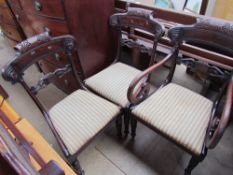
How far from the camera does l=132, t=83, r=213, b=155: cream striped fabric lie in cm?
90

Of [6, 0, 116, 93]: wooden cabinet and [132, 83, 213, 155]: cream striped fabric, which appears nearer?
[132, 83, 213, 155]: cream striped fabric

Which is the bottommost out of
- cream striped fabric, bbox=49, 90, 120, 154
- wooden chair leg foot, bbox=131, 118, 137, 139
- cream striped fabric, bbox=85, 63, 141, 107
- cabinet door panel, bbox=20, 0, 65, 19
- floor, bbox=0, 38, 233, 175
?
floor, bbox=0, 38, 233, 175

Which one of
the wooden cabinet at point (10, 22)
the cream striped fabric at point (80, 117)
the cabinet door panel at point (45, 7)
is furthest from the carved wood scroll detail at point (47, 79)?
the wooden cabinet at point (10, 22)

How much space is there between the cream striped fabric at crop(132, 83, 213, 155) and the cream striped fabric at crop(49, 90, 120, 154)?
0.67 feet

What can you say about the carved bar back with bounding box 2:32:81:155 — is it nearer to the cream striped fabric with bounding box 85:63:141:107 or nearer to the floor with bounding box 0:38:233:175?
the cream striped fabric with bounding box 85:63:141:107

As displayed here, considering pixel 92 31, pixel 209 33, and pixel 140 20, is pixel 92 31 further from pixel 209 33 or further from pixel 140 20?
pixel 209 33

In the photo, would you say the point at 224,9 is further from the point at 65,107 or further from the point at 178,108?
the point at 65,107

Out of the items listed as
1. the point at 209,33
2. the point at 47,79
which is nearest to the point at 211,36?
the point at 209,33

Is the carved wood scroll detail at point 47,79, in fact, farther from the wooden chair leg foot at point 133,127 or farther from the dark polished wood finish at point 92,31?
the wooden chair leg foot at point 133,127

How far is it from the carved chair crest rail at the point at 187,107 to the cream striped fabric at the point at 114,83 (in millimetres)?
130

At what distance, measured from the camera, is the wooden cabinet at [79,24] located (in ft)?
3.62

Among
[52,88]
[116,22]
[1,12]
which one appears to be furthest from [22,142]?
[1,12]

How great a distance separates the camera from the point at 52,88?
6.30 ft

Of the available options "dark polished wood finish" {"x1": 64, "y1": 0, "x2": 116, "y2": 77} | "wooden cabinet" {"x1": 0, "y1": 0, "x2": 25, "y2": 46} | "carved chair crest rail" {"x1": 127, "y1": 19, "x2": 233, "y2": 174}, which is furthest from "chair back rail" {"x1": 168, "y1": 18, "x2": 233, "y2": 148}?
"wooden cabinet" {"x1": 0, "y1": 0, "x2": 25, "y2": 46}
